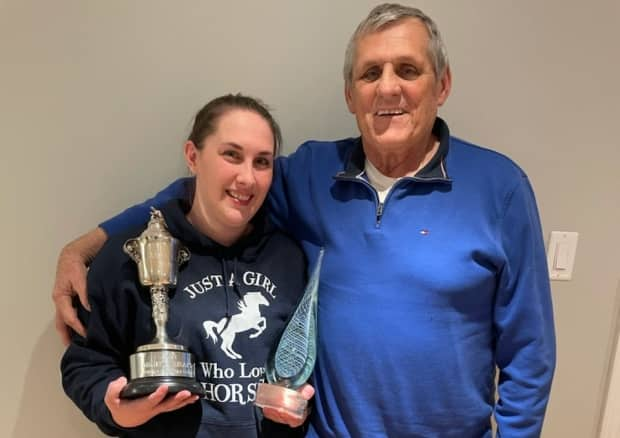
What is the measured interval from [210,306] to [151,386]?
0.60ft

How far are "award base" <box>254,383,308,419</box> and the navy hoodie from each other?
5 centimetres

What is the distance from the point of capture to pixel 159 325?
0.97 metres

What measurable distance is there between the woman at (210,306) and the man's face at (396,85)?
7.7 inches

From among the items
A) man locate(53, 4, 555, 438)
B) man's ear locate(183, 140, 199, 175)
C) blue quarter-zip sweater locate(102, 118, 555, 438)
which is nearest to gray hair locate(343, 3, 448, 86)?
man locate(53, 4, 555, 438)

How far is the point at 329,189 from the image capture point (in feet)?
3.76

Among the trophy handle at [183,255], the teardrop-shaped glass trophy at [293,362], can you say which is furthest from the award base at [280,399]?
the trophy handle at [183,255]

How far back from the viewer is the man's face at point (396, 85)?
1037 millimetres

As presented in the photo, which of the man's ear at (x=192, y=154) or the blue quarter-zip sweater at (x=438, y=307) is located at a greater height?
the man's ear at (x=192, y=154)

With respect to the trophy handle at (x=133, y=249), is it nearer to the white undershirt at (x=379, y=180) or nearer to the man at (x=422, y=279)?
the man at (x=422, y=279)

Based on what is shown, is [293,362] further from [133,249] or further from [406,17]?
[406,17]

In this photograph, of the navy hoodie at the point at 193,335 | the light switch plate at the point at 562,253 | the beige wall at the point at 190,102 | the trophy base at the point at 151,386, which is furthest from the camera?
the light switch plate at the point at 562,253

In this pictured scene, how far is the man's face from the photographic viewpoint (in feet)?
3.40

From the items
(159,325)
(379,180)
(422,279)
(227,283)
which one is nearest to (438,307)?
(422,279)

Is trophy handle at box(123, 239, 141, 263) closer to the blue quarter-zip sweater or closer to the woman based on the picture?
the woman
